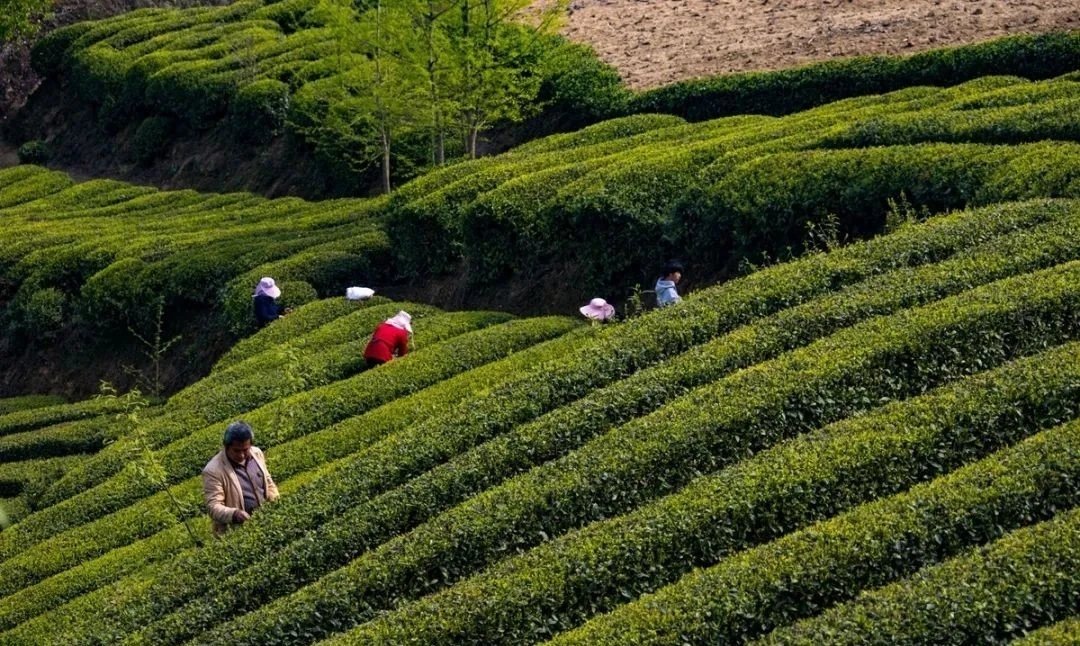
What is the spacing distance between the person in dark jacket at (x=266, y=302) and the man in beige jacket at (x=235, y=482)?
36.7 ft

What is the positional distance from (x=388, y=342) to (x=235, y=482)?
7061 millimetres

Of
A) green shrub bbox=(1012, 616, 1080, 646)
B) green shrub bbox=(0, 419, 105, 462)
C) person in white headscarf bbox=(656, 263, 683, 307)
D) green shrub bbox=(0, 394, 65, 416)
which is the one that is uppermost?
green shrub bbox=(1012, 616, 1080, 646)

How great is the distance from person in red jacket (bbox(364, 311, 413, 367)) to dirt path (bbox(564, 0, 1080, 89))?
1609 cm

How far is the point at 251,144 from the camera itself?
1884 inches

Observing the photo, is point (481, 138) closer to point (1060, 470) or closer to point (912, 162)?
point (912, 162)

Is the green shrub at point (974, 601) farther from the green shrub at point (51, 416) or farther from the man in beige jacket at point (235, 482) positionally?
the green shrub at point (51, 416)

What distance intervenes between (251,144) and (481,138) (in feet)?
33.2

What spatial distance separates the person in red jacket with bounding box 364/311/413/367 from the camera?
2373 cm

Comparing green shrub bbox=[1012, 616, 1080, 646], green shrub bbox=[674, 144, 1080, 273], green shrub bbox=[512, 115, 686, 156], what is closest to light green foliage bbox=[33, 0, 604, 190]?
green shrub bbox=[512, 115, 686, 156]

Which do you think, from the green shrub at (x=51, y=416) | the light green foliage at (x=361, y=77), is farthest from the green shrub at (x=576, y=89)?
the green shrub at (x=51, y=416)

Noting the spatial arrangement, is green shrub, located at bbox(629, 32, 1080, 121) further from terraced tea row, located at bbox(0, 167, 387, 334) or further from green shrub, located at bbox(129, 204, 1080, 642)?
green shrub, located at bbox(129, 204, 1080, 642)

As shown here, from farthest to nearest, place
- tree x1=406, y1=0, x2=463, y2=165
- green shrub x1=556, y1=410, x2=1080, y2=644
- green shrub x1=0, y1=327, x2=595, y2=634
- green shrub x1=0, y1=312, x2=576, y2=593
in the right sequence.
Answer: tree x1=406, y1=0, x2=463, y2=165, green shrub x1=0, y1=312, x2=576, y2=593, green shrub x1=0, y1=327, x2=595, y2=634, green shrub x1=556, y1=410, x2=1080, y2=644

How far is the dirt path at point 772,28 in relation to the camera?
111ft

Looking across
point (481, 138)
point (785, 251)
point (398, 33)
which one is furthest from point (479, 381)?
point (481, 138)
